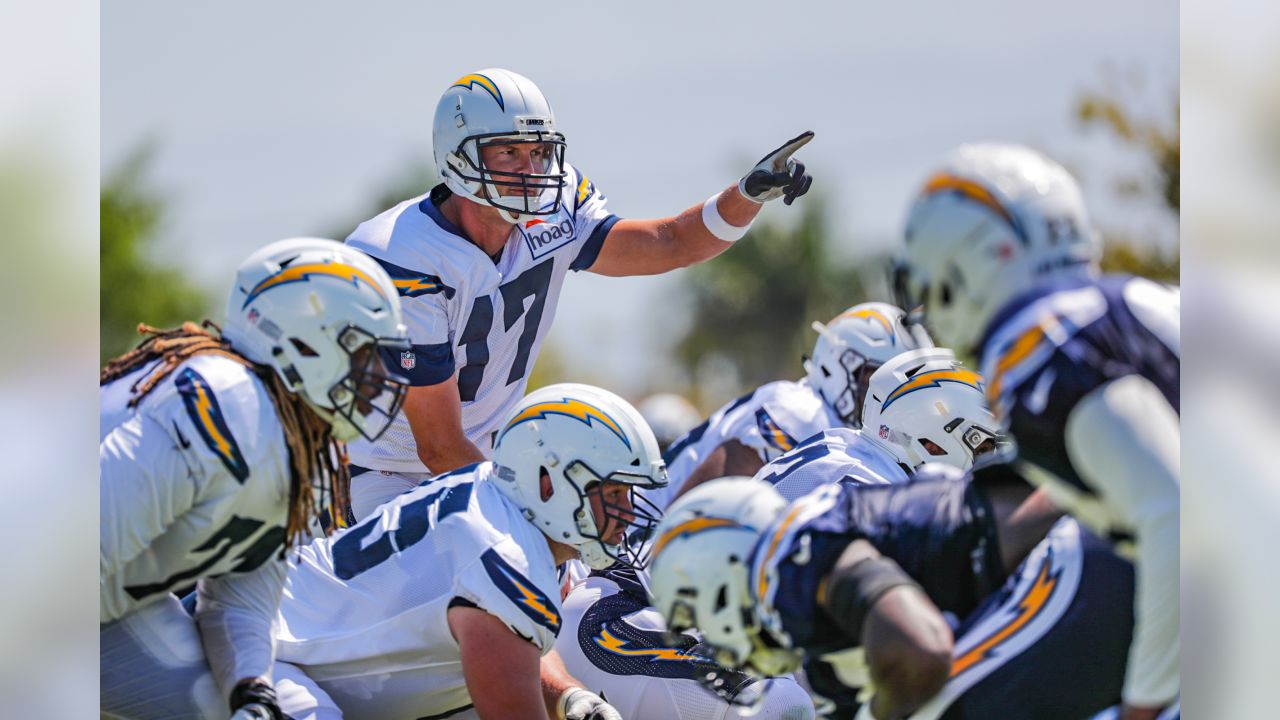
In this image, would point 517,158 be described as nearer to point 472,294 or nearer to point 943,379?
point 472,294

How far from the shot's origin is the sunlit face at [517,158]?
5.15 m

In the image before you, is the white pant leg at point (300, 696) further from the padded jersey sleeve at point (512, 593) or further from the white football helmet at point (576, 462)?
the white football helmet at point (576, 462)

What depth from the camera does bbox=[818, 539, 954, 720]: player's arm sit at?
103 inches

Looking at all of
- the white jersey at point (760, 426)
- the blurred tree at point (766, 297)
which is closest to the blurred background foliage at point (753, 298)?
the blurred tree at point (766, 297)

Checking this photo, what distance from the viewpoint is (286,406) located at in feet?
11.0

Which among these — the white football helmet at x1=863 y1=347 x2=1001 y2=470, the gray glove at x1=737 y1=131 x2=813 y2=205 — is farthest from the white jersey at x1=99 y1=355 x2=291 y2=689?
the gray glove at x1=737 y1=131 x2=813 y2=205

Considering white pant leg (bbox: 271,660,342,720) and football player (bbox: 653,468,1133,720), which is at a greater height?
football player (bbox: 653,468,1133,720)

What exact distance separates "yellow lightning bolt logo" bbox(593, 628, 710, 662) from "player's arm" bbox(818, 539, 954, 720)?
179 centimetres

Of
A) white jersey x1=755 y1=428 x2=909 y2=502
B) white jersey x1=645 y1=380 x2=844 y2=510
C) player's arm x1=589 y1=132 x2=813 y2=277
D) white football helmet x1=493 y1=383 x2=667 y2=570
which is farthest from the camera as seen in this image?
white jersey x1=645 y1=380 x2=844 y2=510

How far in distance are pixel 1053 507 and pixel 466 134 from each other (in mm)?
2708

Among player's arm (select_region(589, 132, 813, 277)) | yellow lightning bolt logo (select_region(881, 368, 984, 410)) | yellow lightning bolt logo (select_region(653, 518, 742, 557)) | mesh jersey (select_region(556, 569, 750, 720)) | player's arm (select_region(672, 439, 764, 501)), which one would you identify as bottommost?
mesh jersey (select_region(556, 569, 750, 720))

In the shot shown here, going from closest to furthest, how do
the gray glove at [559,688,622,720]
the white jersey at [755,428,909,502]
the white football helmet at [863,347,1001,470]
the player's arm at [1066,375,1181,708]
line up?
the player's arm at [1066,375,1181,708] → the gray glove at [559,688,622,720] → the white jersey at [755,428,909,502] → the white football helmet at [863,347,1001,470]

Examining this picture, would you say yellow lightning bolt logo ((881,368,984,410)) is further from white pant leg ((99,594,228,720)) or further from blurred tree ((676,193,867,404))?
blurred tree ((676,193,867,404))
